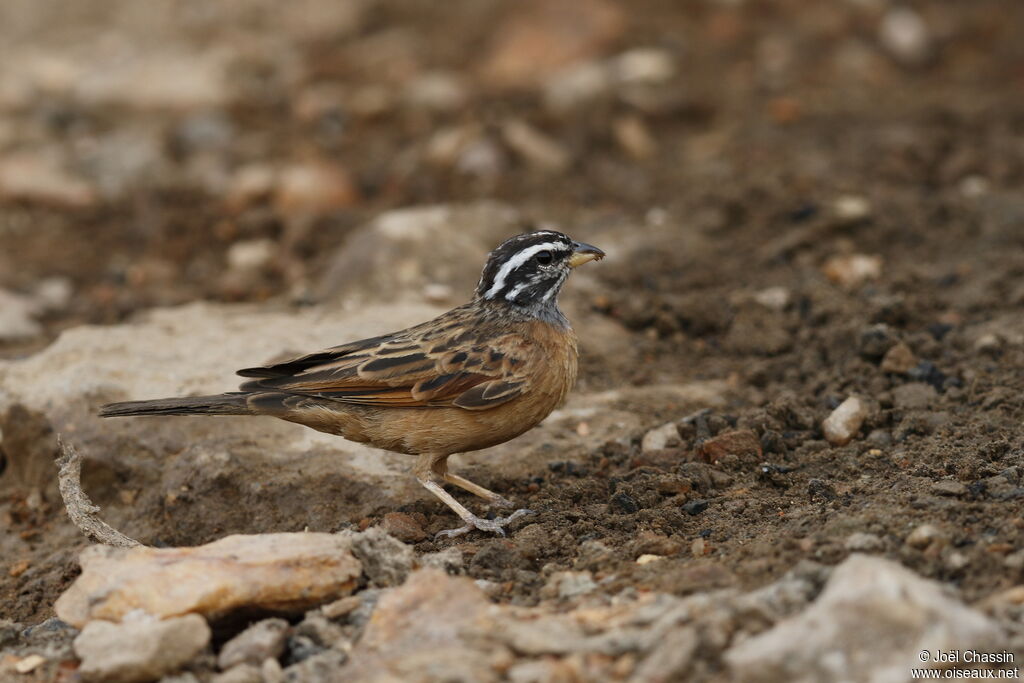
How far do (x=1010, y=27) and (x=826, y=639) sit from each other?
12.4 metres

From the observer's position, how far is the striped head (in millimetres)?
7891

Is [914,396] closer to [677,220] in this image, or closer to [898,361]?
[898,361]

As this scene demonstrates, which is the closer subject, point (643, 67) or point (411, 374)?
point (411, 374)

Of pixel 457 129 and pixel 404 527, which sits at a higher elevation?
pixel 457 129

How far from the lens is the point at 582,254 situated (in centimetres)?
812

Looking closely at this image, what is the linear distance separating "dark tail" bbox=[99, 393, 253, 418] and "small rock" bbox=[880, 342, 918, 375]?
440cm

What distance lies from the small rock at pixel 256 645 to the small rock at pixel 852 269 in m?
6.52

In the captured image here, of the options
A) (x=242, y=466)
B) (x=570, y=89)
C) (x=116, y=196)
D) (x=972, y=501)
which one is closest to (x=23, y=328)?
(x=116, y=196)

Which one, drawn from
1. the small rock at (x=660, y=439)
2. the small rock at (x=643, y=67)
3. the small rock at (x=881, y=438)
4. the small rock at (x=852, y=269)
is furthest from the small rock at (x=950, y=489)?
the small rock at (x=643, y=67)

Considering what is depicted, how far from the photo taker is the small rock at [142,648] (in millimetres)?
5258

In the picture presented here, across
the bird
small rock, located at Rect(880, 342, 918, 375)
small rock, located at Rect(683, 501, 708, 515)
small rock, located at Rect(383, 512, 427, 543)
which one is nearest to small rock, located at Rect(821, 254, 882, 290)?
small rock, located at Rect(880, 342, 918, 375)

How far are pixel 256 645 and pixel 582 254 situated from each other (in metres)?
3.71

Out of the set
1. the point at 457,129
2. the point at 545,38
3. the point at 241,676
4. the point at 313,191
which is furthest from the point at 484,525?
the point at 545,38

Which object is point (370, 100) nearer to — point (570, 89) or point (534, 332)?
point (570, 89)
